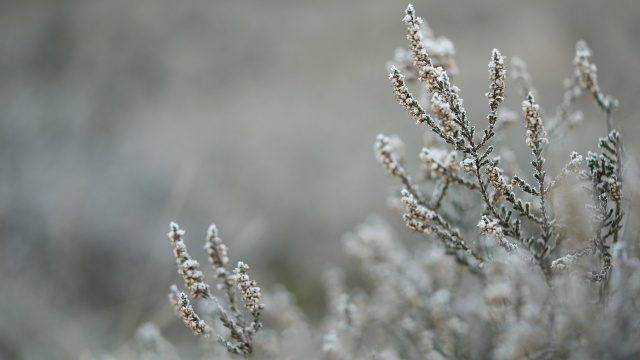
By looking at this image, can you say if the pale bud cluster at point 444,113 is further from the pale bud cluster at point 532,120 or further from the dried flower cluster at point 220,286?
the dried flower cluster at point 220,286

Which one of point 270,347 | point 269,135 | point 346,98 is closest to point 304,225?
point 269,135

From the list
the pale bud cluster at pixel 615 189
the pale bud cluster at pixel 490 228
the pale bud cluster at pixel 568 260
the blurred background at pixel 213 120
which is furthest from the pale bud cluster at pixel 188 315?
the blurred background at pixel 213 120

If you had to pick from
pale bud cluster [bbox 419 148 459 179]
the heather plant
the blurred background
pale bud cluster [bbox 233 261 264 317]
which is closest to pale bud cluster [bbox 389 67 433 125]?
the heather plant

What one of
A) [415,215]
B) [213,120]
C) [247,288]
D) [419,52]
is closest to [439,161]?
[415,215]

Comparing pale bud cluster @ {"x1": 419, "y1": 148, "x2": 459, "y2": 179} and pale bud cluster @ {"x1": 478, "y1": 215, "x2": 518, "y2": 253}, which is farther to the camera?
pale bud cluster @ {"x1": 419, "y1": 148, "x2": 459, "y2": 179}

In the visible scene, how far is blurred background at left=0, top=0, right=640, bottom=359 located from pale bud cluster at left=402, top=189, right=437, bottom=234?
2.22 metres

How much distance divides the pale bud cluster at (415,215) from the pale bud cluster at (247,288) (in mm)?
308

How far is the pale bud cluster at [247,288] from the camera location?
1.07 m

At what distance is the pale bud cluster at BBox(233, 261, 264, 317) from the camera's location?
3.50 ft

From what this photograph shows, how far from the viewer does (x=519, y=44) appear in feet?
14.1

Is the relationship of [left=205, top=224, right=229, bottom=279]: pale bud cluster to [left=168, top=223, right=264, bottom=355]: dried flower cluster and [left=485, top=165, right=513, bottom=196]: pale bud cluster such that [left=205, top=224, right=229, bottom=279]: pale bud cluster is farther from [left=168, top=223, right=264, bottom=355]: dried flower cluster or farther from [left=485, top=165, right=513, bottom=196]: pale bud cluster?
[left=485, top=165, right=513, bottom=196]: pale bud cluster

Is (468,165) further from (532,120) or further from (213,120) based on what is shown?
(213,120)

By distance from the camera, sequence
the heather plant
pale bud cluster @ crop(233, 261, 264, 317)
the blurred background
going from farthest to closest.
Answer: the blurred background → pale bud cluster @ crop(233, 261, 264, 317) → the heather plant

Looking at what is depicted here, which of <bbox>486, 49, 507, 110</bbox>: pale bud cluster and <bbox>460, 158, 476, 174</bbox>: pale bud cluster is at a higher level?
<bbox>486, 49, 507, 110</bbox>: pale bud cluster
